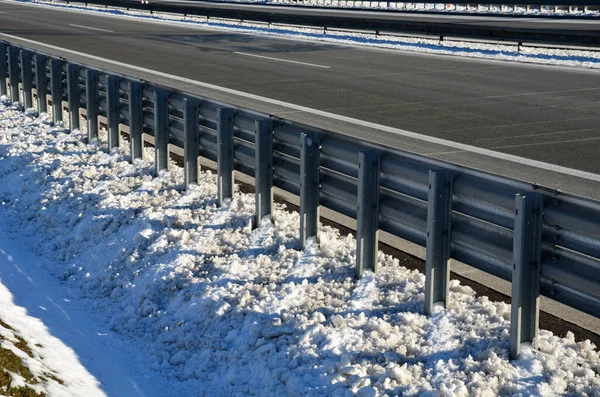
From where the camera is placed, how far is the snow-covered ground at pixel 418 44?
24.6 meters

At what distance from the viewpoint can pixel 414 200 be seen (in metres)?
6.93

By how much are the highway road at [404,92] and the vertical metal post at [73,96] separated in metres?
3.03

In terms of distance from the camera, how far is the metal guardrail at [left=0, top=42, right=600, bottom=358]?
18.5ft

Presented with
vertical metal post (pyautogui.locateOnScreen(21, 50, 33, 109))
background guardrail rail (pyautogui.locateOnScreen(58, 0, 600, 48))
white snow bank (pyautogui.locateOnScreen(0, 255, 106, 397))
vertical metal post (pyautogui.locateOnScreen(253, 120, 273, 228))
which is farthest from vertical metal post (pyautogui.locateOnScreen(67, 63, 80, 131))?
background guardrail rail (pyautogui.locateOnScreen(58, 0, 600, 48))

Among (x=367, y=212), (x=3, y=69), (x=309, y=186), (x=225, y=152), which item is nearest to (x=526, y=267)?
(x=367, y=212)

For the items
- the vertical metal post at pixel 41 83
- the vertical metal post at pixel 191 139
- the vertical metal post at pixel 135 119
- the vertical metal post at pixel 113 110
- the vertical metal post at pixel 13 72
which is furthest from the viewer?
the vertical metal post at pixel 13 72

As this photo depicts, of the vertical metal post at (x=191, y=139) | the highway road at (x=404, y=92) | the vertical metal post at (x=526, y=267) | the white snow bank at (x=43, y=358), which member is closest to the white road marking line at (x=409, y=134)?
the highway road at (x=404, y=92)

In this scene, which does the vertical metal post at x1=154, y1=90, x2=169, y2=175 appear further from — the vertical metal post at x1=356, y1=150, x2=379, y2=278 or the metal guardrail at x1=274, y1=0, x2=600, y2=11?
the metal guardrail at x1=274, y1=0, x2=600, y2=11

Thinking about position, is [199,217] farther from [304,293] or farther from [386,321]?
[386,321]

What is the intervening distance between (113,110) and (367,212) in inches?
244

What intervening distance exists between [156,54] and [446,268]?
2149cm

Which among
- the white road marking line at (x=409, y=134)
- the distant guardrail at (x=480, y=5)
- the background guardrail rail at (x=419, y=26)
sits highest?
the distant guardrail at (x=480, y=5)

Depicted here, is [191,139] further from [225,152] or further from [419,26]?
[419,26]

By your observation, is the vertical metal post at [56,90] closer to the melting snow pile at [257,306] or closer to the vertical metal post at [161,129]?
the melting snow pile at [257,306]
